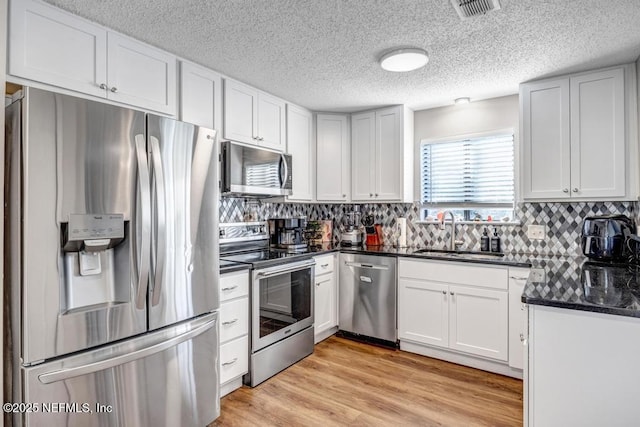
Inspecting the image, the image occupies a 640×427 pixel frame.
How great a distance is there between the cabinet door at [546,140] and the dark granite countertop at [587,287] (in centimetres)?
62

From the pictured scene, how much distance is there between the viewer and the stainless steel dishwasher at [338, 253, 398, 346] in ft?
10.4

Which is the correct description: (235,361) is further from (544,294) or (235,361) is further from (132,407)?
(544,294)

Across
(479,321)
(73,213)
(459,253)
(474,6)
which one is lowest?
(479,321)

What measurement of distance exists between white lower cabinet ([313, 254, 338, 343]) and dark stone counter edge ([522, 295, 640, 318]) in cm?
196

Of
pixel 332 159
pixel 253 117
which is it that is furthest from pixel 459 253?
pixel 253 117

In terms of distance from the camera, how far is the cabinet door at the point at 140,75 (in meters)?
2.03

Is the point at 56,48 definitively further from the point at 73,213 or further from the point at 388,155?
the point at 388,155

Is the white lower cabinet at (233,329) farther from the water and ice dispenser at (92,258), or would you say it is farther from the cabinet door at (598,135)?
the cabinet door at (598,135)

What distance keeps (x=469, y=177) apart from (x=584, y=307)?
2283 millimetres

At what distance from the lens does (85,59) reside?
6.25 ft

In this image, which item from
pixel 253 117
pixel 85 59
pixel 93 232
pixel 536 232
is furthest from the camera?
pixel 536 232

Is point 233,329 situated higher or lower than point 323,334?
higher

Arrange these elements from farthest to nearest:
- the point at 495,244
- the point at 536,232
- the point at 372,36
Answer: the point at 495,244 < the point at 536,232 < the point at 372,36

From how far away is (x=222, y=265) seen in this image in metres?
2.31
